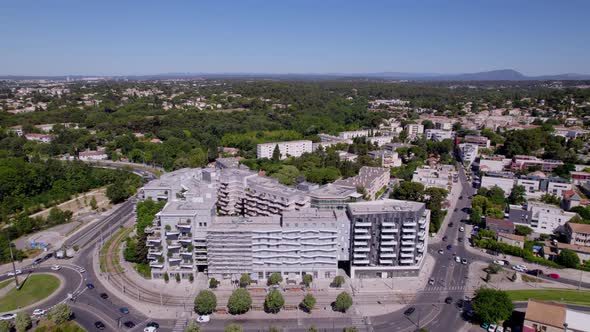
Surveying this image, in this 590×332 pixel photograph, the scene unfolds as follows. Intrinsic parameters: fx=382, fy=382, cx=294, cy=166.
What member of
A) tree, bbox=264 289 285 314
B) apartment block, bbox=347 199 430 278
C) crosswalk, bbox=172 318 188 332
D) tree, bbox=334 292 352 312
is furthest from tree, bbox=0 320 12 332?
apartment block, bbox=347 199 430 278

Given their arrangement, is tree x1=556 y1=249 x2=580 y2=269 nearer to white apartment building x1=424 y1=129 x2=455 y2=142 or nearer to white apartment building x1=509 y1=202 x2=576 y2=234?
white apartment building x1=509 y1=202 x2=576 y2=234

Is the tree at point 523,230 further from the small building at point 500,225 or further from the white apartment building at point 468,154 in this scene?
the white apartment building at point 468,154

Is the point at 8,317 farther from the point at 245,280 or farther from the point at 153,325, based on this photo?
the point at 245,280

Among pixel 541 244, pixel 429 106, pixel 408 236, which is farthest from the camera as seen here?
pixel 429 106

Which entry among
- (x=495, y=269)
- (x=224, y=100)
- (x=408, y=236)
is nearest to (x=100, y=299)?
(x=408, y=236)

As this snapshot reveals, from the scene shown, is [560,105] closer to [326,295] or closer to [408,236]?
[408,236]

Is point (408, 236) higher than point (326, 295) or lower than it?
higher
